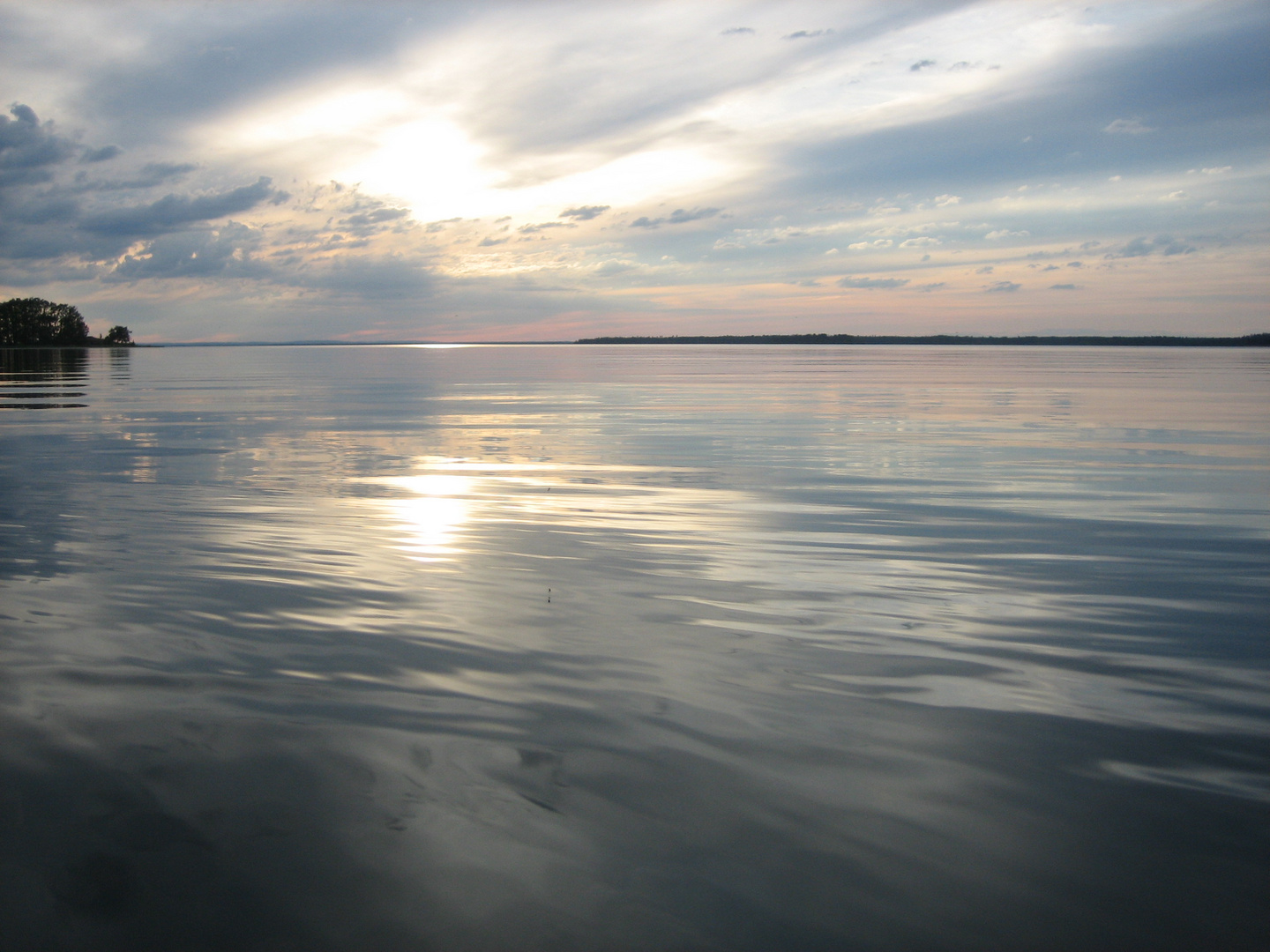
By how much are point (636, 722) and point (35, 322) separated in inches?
9108

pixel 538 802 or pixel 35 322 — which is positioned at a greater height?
pixel 35 322

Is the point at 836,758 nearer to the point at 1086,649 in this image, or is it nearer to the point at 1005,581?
the point at 1086,649

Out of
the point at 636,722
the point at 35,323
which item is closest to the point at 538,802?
the point at 636,722

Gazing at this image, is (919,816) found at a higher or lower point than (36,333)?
lower

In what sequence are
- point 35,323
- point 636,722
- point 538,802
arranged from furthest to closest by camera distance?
point 35,323, point 636,722, point 538,802

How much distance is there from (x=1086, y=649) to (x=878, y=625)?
66.5 inches

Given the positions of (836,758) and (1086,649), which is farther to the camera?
(1086,649)

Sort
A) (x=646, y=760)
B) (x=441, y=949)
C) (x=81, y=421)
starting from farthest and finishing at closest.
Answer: (x=81, y=421) < (x=646, y=760) < (x=441, y=949)

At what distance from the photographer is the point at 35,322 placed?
188m

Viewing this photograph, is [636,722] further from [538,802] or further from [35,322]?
[35,322]

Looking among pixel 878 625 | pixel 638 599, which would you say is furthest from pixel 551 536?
pixel 878 625

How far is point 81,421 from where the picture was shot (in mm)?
26281

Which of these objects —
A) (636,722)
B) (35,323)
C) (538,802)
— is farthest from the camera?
(35,323)

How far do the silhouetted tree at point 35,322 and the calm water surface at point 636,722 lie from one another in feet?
702
